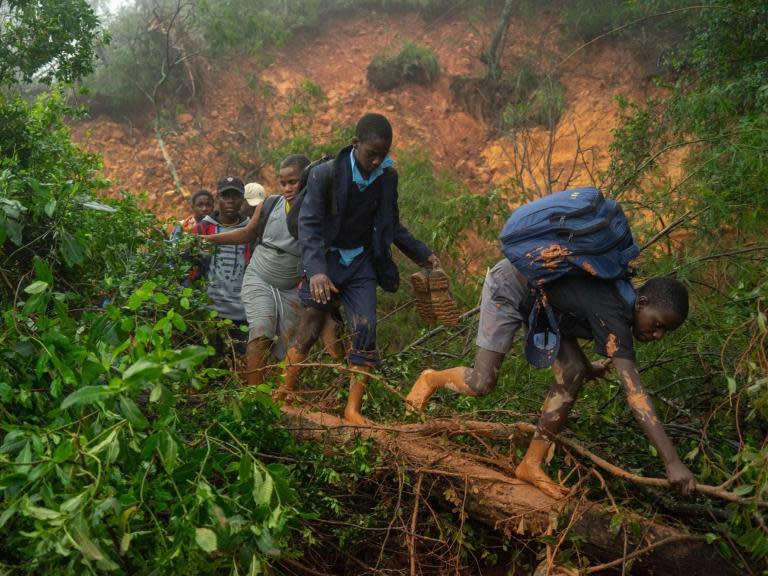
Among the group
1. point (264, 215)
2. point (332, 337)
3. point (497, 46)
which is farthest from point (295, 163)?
point (497, 46)

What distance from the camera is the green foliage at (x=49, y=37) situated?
682cm

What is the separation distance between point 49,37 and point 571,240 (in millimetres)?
5785

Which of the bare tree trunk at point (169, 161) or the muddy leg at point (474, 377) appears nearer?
the muddy leg at point (474, 377)

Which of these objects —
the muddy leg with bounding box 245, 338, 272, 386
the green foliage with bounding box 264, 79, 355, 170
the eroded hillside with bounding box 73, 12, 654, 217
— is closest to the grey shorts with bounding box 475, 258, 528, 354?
the muddy leg with bounding box 245, 338, 272, 386

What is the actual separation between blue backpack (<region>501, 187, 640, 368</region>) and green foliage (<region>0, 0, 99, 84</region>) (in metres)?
5.24

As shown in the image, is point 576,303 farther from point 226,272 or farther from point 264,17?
point 264,17

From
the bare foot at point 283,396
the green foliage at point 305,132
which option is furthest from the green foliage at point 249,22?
the bare foot at point 283,396

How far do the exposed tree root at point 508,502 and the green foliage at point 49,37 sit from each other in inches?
180

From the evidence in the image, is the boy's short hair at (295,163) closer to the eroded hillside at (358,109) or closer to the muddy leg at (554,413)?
the muddy leg at (554,413)

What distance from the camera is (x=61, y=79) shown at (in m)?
6.95

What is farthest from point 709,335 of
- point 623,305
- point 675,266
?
point 623,305

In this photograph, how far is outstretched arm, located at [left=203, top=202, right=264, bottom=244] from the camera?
5137mm

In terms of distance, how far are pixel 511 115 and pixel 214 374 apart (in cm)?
909

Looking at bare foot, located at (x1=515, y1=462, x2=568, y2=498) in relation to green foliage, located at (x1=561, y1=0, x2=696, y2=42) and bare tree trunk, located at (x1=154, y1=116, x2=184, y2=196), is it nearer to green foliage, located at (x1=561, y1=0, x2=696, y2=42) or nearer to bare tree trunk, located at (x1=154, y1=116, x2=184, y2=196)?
green foliage, located at (x1=561, y1=0, x2=696, y2=42)
